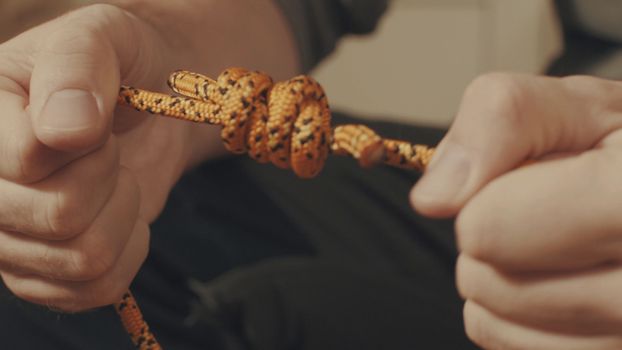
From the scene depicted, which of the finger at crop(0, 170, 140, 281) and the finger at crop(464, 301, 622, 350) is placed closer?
the finger at crop(464, 301, 622, 350)

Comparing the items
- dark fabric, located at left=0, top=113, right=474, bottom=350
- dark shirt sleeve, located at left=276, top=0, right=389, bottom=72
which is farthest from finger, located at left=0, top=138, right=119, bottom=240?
dark shirt sleeve, located at left=276, top=0, right=389, bottom=72

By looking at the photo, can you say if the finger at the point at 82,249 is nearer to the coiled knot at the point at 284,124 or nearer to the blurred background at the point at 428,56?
the coiled knot at the point at 284,124

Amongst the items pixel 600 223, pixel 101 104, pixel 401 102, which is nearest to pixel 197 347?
pixel 101 104

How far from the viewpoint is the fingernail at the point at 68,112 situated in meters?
0.32

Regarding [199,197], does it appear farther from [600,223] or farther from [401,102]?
[401,102]

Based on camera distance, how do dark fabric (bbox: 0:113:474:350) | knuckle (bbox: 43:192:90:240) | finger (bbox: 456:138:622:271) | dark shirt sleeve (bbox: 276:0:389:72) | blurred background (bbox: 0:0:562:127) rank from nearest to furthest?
finger (bbox: 456:138:622:271) < knuckle (bbox: 43:192:90:240) < dark fabric (bbox: 0:113:474:350) < dark shirt sleeve (bbox: 276:0:389:72) < blurred background (bbox: 0:0:562:127)

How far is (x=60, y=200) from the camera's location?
0.35 m

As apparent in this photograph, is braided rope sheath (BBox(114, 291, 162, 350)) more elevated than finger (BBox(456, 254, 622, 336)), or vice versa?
finger (BBox(456, 254, 622, 336))

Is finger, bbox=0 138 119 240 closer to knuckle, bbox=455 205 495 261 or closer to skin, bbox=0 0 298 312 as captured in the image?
skin, bbox=0 0 298 312

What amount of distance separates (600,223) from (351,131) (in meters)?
0.10

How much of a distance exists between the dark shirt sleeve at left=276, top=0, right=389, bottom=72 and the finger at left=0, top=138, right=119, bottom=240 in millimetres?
351

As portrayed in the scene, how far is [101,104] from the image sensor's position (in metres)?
0.34

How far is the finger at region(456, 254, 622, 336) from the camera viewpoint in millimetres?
262

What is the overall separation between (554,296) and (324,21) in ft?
1.65
